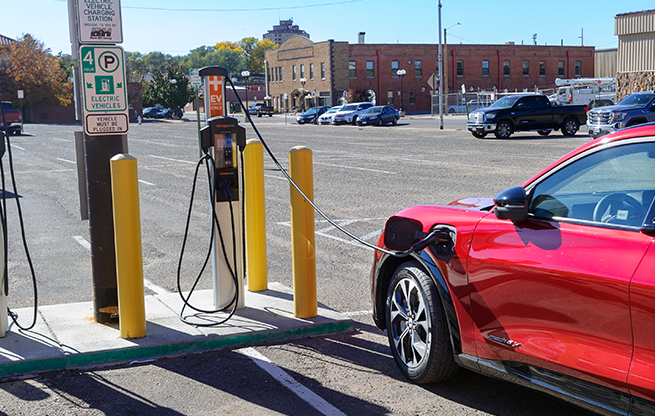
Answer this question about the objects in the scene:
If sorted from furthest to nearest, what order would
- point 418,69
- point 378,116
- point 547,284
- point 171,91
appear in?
point 171,91 < point 418,69 < point 378,116 < point 547,284

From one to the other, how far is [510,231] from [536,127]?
87.7ft

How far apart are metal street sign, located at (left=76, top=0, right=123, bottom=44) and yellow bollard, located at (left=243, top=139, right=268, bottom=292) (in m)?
1.47

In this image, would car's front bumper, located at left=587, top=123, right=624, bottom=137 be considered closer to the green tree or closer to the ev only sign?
the ev only sign

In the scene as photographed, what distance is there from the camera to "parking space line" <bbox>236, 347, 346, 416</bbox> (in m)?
4.08

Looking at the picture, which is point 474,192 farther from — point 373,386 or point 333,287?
point 373,386

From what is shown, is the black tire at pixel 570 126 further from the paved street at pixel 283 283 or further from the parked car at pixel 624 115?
the paved street at pixel 283 283

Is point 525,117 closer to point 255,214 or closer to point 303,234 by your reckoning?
point 255,214

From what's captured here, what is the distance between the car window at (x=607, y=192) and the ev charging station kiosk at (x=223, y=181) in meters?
2.45

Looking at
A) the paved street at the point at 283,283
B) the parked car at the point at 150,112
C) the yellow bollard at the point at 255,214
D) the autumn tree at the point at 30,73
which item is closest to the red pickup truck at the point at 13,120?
the paved street at the point at 283,283

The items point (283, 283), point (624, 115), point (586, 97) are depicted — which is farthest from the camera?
point (586, 97)

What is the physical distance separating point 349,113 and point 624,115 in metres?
29.2

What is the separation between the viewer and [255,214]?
6.25 meters

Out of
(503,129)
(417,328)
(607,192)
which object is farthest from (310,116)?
(607,192)

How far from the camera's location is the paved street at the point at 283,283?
4152mm
